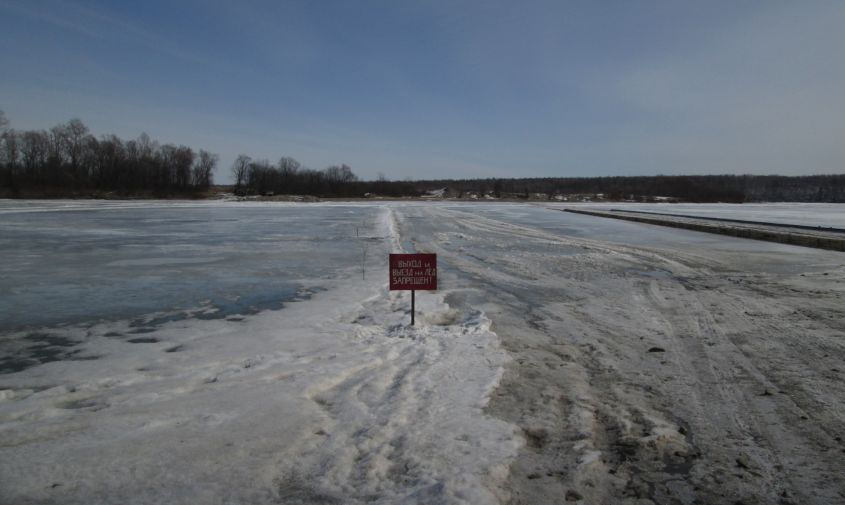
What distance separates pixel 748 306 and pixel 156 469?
8876 mm

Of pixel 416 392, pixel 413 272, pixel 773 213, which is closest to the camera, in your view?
pixel 416 392

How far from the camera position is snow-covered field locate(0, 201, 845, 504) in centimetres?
329

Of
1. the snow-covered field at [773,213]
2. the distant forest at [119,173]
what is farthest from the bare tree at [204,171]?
the snow-covered field at [773,213]

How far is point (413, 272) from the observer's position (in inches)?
277

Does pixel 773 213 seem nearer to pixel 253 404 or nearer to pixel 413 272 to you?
pixel 413 272

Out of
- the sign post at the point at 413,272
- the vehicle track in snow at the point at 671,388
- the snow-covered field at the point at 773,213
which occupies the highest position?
the sign post at the point at 413,272

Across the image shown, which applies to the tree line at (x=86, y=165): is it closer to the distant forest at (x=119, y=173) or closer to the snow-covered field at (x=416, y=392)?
the distant forest at (x=119, y=173)

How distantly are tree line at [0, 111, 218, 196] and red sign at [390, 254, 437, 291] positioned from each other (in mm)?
90389

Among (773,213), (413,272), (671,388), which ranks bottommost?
(773,213)

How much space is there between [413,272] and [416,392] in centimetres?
248

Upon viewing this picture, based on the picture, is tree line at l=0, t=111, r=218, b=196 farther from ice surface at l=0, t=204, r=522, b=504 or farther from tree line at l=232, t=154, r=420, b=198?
ice surface at l=0, t=204, r=522, b=504

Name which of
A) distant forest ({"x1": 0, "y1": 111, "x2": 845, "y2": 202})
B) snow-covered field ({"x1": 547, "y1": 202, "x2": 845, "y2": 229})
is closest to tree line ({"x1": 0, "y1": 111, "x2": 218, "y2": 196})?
distant forest ({"x1": 0, "y1": 111, "x2": 845, "y2": 202})

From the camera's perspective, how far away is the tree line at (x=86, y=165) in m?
88.9

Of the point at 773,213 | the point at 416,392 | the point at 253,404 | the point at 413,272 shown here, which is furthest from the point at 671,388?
the point at 773,213
